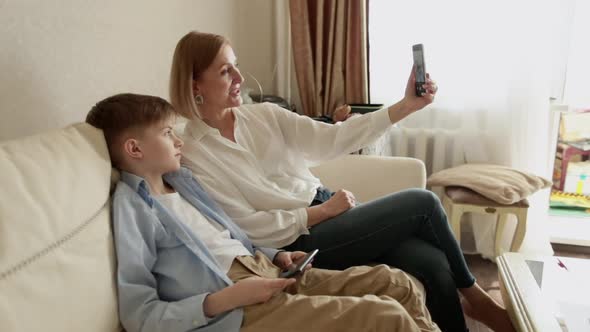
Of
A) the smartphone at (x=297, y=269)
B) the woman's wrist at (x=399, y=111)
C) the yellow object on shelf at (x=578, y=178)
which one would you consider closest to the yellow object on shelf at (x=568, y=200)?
the yellow object on shelf at (x=578, y=178)

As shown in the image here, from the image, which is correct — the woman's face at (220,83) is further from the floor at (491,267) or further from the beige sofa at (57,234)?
the floor at (491,267)

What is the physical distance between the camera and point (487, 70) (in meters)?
2.24

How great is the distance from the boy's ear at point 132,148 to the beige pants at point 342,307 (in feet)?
1.15

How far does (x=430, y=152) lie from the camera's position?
248 cm

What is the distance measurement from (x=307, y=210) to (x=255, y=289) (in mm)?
466

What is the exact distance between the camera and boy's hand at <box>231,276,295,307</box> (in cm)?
98

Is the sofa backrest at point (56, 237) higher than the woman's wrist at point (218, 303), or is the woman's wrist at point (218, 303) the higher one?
the sofa backrest at point (56, 237)

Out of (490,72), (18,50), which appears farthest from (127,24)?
(490,72)

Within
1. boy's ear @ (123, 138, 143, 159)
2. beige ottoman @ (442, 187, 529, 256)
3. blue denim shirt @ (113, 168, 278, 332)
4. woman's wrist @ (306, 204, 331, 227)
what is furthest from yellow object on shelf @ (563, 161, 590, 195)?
boy's ear @ (123, 138, 143, 159)

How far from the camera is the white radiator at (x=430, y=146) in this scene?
2.39 metres

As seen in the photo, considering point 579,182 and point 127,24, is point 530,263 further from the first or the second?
point 579,182

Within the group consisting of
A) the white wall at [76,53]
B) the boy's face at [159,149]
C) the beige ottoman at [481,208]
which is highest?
the white wall at [76,53]

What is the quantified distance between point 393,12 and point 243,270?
5.58ft

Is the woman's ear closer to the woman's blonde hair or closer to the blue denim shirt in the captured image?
the woman's blonde hair
